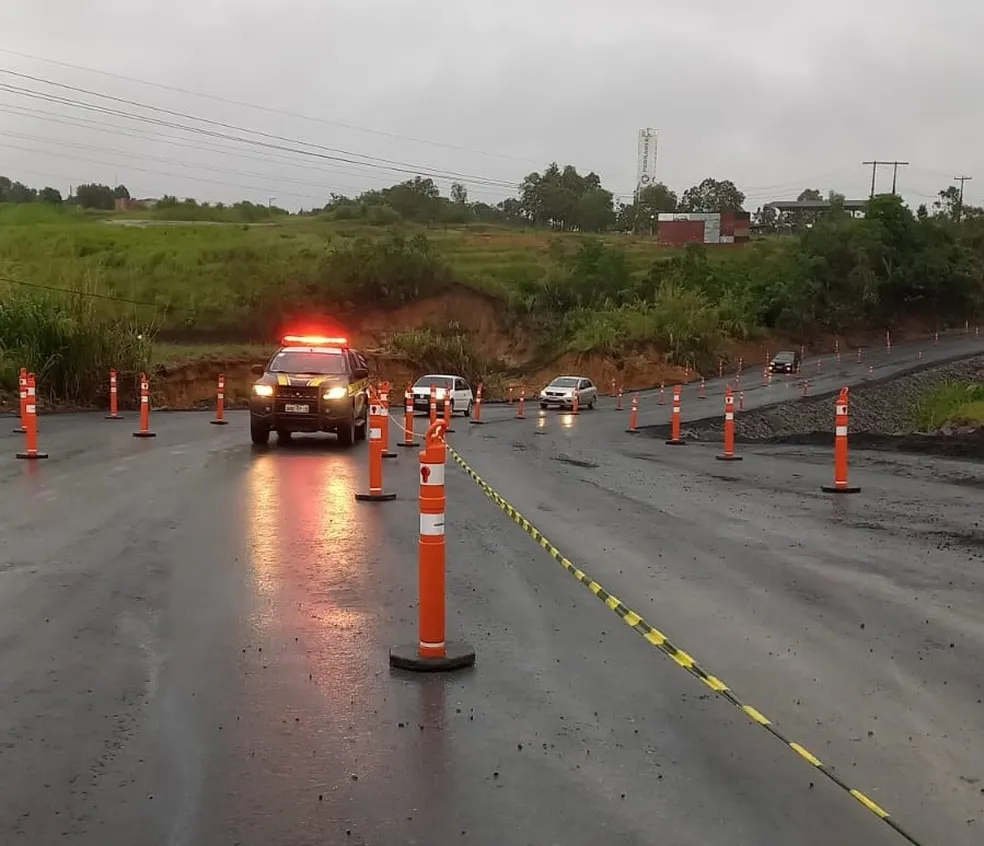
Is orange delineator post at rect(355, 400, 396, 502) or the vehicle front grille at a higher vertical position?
the vehicle front grille

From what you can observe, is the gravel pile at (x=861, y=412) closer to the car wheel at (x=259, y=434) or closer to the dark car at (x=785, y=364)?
the dark car at (x=785, y=364)

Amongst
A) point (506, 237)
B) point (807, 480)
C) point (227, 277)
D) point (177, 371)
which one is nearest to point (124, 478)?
point (807, 480)

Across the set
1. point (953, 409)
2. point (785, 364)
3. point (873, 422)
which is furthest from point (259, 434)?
point (785, 364)

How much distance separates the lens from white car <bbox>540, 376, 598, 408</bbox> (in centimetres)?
4666

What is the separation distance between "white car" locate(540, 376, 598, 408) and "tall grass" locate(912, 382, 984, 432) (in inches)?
537

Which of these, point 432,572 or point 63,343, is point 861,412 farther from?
point 432,572

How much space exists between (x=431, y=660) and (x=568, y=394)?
132 feet

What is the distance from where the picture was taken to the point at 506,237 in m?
101

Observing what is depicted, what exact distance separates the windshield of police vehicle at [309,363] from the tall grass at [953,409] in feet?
59.3

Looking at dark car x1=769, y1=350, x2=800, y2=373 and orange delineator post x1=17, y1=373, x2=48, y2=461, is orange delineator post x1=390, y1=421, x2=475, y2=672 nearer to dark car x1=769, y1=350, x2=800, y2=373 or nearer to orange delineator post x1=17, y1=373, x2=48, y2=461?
orange delineator post x1=17, y1=373, x2=48, y2=461

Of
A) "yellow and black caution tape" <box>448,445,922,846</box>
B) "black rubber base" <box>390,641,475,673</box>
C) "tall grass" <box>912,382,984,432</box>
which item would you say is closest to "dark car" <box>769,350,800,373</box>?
"tall grass" <box>912,382,984,432</box>

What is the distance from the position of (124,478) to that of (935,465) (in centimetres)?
1308

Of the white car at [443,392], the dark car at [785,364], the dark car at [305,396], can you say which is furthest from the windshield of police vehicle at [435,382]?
the dark car at [785,364]

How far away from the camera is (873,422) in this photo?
48.3 meters
